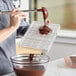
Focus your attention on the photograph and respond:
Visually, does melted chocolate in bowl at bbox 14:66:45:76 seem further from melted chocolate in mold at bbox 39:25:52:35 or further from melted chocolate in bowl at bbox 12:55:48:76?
melted chocolate in mold at bbox 39:25:52:35

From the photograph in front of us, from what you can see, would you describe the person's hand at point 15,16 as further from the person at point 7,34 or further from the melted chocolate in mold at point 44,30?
the melted chocolate in mold at point 44,30

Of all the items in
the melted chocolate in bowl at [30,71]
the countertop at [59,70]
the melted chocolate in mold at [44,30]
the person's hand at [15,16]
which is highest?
the person's hand at [15,16]

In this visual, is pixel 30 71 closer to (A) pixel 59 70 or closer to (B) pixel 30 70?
(B) pixel 30 70

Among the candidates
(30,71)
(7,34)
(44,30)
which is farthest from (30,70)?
(44,30)

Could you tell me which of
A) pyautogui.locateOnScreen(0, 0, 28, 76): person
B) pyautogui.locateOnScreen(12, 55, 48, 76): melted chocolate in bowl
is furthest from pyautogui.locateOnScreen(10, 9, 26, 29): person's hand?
pyautogui.locateOnScreen(12, 55, 48, 76): melted chocolate in bowl

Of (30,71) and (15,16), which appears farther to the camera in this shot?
(15,16)

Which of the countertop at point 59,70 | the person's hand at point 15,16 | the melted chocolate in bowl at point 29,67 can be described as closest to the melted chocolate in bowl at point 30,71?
the melted chocolate in bowl at point 29,67

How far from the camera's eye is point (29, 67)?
3.24ft

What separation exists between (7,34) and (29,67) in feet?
0.66

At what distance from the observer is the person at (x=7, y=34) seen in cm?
109

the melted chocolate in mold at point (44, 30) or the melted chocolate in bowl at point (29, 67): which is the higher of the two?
the melted chocolate in mold at point (44, 30)

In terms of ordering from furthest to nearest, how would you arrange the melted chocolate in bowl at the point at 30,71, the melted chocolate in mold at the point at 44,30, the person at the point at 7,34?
the melted chocolate in mold at the point at 44,30 → the person at the point at 7,34 → the melted chocolate in bowl at the point at 30,71

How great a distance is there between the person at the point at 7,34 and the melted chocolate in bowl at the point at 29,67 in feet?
0.46

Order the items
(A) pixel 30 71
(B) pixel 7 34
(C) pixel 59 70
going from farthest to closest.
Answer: (C) pixel 59 70 < (B) pixel 7 34 < (A) pixel 30 71
